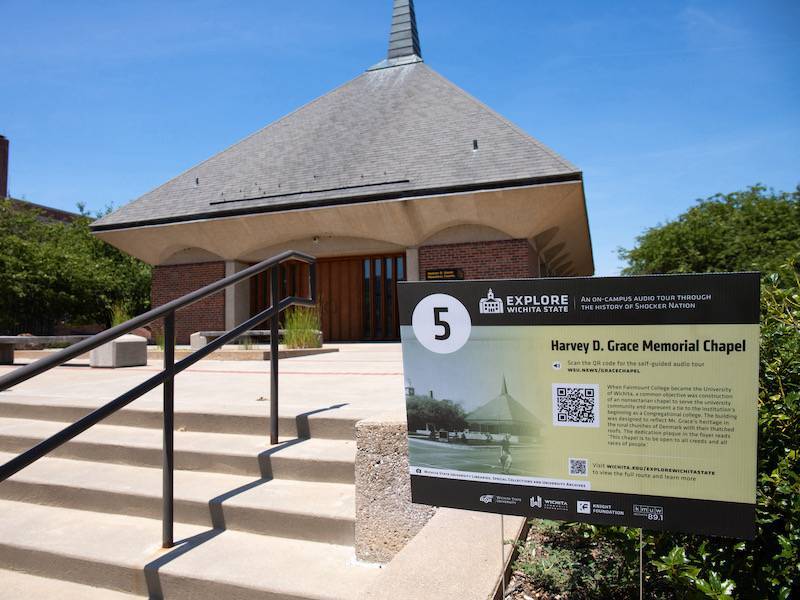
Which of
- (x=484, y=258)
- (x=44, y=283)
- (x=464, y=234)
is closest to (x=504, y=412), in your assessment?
(x=484, y=258)

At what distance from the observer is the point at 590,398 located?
184 cm

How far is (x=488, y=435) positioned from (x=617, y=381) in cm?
49

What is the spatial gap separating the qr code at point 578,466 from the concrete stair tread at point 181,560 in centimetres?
124

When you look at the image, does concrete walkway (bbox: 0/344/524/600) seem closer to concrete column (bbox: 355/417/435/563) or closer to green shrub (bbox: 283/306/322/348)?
concrete column (bbox: 355/417/435/563)

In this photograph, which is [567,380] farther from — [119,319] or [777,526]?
[119,319]

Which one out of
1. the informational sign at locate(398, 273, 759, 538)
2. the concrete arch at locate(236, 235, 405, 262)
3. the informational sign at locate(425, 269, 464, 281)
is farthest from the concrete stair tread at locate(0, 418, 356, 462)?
the concrete arch at locate(236, 235, 405, 262)

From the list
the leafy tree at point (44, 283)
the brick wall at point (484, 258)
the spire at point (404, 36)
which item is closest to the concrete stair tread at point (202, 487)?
the brick wall at point (484, 258)

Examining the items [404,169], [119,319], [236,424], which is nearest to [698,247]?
[404,169]

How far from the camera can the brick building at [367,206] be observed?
15312 millimetres

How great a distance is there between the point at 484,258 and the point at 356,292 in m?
4.70

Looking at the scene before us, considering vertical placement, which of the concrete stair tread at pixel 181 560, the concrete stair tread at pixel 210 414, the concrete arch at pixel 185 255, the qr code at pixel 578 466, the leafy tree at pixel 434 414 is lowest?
the concrete stair tread at pixel 181 560

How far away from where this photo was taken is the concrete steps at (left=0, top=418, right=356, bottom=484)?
3.44 meters

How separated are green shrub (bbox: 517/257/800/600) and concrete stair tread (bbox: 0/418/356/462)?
1.54 m

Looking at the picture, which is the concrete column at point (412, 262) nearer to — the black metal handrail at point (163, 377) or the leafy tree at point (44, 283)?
the leafy tree at point (44, 283)
